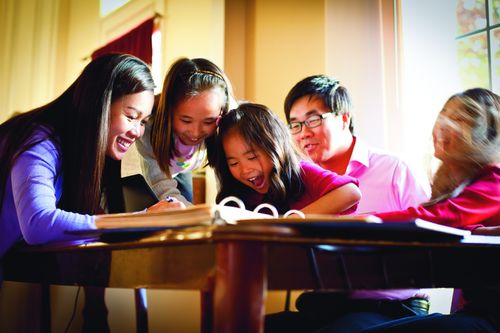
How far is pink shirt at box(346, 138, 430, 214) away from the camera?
186cm

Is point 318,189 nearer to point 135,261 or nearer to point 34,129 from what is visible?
point 34,129

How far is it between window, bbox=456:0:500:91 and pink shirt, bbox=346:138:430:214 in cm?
61

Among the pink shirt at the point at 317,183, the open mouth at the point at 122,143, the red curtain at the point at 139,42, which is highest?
the red curtain at the point at 139,42

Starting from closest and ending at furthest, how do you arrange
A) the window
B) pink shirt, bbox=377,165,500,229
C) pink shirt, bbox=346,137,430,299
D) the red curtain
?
pink shirt, bbox=377,165,500,229, pink shirt, bbox=346,137,430,299, the window, the red curtain

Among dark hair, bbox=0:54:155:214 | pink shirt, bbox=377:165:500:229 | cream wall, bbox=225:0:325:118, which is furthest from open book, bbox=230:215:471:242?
cream wall, bbox=225:0:325:118

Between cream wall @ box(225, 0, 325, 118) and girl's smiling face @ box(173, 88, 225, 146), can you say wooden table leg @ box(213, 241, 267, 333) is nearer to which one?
girl's smiling face @ box(173, 88, 225, 146)

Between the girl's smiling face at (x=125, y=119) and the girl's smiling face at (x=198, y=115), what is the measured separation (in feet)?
0.59

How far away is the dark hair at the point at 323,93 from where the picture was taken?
74.0 inches

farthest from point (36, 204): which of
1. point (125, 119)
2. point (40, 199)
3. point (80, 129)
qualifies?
point (125, 119)

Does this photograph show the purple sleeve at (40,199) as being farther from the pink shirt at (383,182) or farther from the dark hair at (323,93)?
the pink shirt at (383,182)

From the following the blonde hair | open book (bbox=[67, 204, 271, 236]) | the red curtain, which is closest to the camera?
open book (bbox=[67, 204, 271, 236])

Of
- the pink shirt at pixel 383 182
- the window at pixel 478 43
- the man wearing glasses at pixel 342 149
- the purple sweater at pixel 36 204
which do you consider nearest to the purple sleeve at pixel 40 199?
the purple sweater at pixel 36 204

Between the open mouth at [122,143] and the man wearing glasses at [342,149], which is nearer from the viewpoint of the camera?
the open mouth at [122,143]

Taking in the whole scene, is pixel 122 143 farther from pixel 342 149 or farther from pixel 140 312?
pixel 342 149
